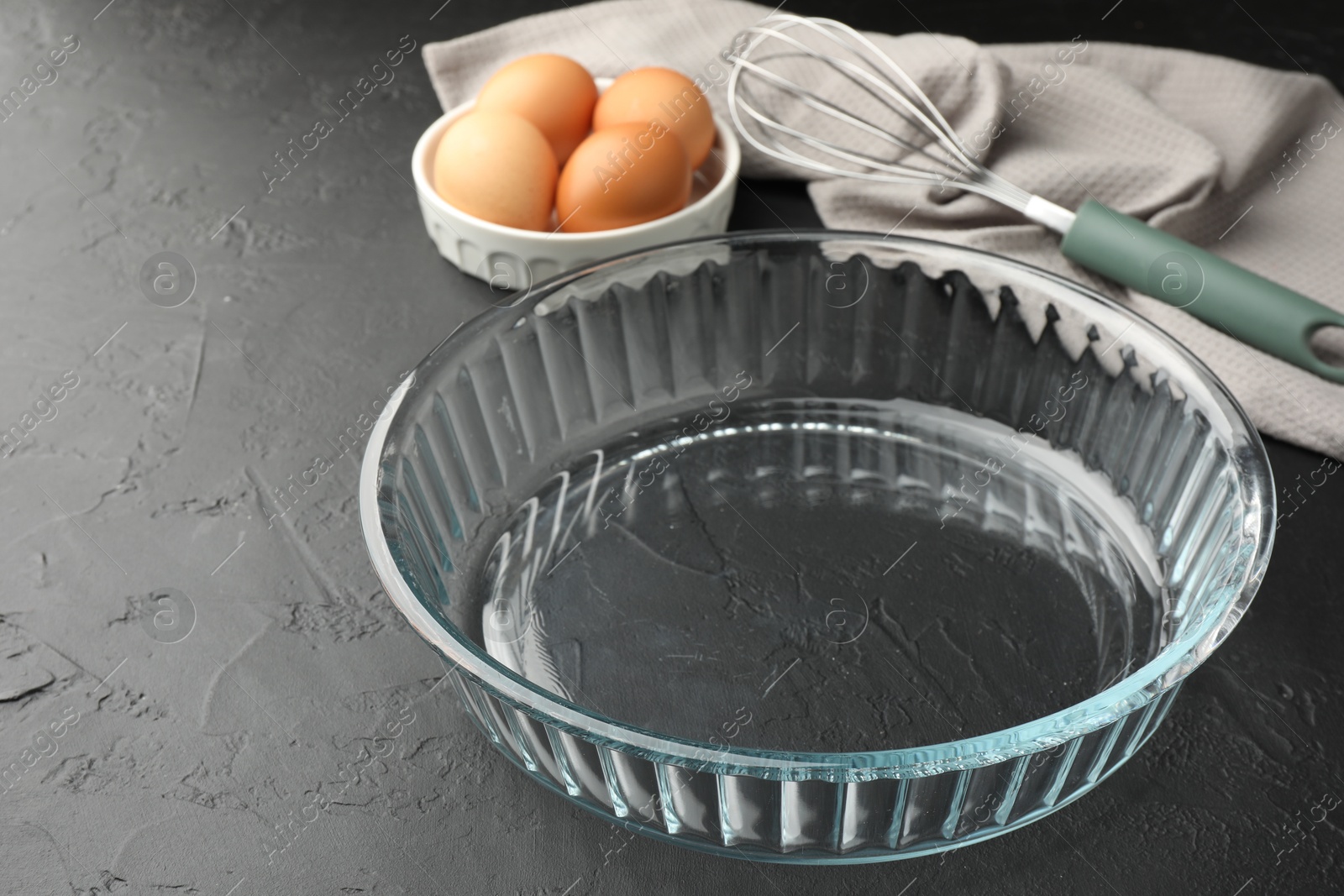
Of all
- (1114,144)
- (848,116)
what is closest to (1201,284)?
(1114,144)

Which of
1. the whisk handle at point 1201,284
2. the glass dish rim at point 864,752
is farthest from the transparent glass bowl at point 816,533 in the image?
the whisk handle at point 1201,284

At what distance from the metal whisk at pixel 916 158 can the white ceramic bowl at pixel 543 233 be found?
0.16 ft

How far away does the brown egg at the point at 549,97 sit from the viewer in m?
0.84

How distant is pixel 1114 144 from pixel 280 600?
0.64 m

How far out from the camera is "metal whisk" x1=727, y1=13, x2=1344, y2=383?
73 cm

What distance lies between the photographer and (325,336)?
83cm

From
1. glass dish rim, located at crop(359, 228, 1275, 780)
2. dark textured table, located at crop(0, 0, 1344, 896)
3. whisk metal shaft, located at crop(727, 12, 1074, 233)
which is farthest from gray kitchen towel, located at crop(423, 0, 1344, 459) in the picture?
glass dish rim, located at crop(359, 228, 1275, 780)

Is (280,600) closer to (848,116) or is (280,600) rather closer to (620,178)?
(620,178)

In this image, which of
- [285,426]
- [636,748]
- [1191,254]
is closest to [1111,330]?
[1191,254]

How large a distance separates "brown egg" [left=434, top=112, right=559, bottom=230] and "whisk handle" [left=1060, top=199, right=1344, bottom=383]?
35cm

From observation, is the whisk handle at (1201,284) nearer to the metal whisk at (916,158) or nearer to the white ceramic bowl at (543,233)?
the metal whisk at (916,158)

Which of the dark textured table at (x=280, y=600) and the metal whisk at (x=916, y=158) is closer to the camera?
the dark textured table at (x=280, y=600)

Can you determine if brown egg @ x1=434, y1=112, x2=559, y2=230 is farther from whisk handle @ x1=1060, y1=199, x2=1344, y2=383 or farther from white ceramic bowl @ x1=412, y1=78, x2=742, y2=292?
whisk handle @ x1=1060, y1=199, x2=1344, y2=383

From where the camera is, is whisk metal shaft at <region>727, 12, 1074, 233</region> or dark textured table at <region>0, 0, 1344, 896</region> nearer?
dark textured table at <region>0, 0, 1344, 896</region>
